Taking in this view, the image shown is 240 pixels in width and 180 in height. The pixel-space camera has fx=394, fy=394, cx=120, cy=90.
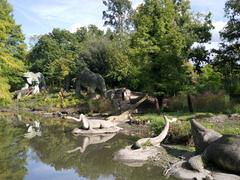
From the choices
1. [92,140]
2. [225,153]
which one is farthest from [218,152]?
[92,140]

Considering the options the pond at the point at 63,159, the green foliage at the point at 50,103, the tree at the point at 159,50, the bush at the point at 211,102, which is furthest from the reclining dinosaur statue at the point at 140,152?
the green foliage at the point at 50,103

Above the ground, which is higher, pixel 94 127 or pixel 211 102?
pixel 211 102

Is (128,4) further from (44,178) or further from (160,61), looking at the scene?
(44,178)

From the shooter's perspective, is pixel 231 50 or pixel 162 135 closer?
pixel 162 135

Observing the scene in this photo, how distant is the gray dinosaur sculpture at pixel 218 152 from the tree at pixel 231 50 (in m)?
16.1

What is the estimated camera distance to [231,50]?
2902 centimetres

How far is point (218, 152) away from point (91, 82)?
1059 inches

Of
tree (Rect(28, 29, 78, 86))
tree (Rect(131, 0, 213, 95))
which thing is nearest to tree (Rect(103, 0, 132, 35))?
tree (Rect(28, 29, 78, 86))

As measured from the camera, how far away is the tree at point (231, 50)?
2817 cm

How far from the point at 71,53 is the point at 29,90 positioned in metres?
9.13

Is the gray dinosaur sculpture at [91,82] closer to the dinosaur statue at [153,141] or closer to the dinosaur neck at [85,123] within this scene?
the dinosaur neck at [85,123]

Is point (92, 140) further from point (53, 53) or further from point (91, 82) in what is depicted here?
point (53, 53)

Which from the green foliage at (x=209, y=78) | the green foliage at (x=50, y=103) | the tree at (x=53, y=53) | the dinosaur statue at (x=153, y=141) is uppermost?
the tree at (x=53, y=53)

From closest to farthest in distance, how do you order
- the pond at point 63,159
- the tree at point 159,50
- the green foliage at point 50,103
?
the pond at point 63,159
the tree at point 159,50
the green foliage at point 50,103
